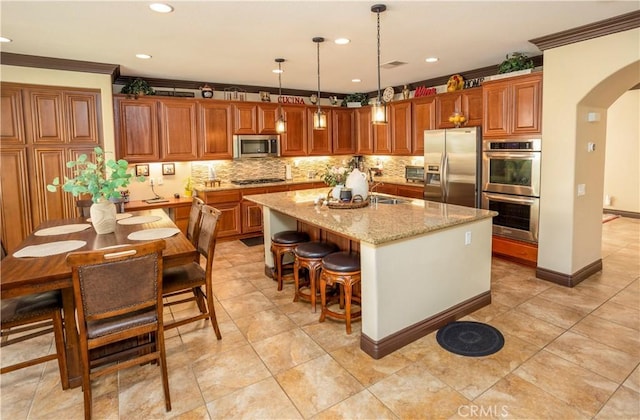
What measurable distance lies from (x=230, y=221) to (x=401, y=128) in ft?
10.7

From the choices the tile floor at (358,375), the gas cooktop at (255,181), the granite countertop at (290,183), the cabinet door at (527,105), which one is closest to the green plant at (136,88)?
the granite countertop at (290,183)

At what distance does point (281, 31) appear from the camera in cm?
353

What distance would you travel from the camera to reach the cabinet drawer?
584cm

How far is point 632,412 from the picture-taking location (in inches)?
84.4

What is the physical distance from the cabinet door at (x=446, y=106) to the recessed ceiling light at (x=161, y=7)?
4048mm

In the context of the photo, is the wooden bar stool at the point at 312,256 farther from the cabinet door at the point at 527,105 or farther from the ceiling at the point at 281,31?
the cabinet door at the point at 527,105

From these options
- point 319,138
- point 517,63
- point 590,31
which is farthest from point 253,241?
point 590,31

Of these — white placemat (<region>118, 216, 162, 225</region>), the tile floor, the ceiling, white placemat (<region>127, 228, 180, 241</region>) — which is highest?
the ceiling

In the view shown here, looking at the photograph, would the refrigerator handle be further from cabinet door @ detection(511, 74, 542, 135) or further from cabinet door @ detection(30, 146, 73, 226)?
cabinet door @ detection(30, 146, 73, 226)

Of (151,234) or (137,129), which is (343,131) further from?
(151,234)

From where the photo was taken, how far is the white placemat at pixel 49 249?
2451mm

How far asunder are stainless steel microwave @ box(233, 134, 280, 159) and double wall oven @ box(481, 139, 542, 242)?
3353mm

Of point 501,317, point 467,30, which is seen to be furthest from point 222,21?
point 501,317

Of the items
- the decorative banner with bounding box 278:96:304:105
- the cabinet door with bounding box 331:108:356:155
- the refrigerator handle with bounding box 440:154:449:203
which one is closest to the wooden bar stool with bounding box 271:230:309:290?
the refrigerator handle with bounding box 440:154:449:203
